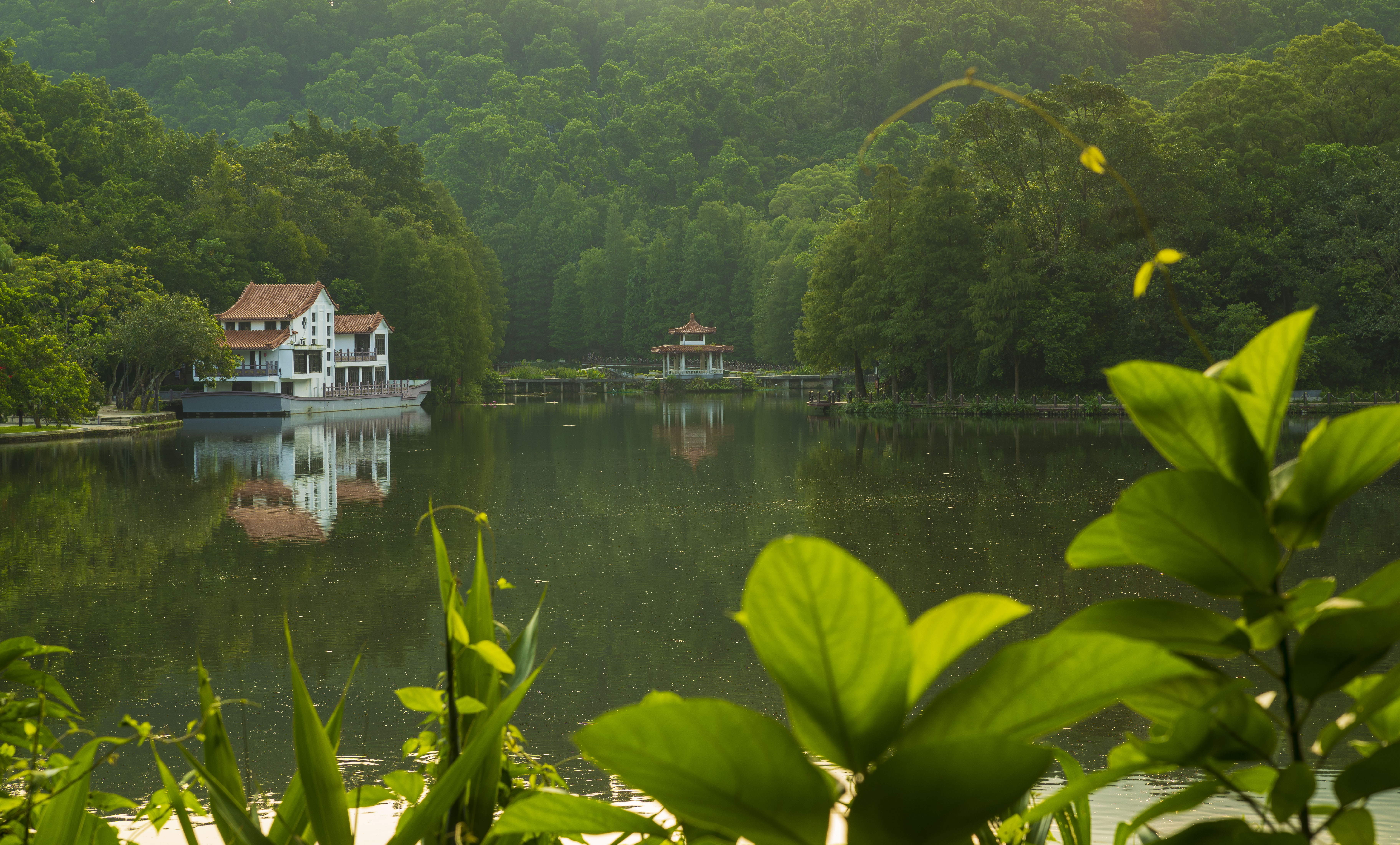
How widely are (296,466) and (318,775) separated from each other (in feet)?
73.1

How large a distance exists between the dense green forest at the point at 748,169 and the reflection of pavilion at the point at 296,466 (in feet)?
34.7

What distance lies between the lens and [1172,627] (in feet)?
1.55

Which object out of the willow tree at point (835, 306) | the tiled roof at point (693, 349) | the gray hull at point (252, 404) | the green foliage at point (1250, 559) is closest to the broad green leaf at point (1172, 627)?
the green foliage at point (1250, 559)

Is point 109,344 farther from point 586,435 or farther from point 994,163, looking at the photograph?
point 994,163

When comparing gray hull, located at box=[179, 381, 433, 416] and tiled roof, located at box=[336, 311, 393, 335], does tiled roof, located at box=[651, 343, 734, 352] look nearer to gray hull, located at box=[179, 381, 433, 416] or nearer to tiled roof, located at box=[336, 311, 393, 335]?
tiled roof, located at box=[336, 311, 393, 335]

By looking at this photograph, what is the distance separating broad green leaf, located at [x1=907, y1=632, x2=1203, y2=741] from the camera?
43 cm

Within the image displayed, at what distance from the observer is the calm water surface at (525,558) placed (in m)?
6.95

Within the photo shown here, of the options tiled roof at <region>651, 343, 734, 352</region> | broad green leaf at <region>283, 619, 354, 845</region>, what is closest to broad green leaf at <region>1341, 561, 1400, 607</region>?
broad green leaf at <region>283, 619, 354, 845</region>

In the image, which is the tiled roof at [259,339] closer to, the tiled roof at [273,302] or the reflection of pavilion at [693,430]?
the tiled roof at [273,302]

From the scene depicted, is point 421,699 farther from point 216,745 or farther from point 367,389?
point 367,389

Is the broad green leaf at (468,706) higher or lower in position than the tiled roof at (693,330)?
lower

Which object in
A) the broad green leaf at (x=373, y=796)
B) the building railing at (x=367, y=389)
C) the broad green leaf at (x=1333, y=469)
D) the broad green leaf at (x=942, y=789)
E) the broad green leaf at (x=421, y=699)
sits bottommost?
the building railing at (x=367, y=389)

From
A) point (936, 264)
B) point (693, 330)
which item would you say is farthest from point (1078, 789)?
point (693, 330)

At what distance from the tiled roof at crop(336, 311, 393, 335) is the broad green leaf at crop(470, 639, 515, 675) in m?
46.2
